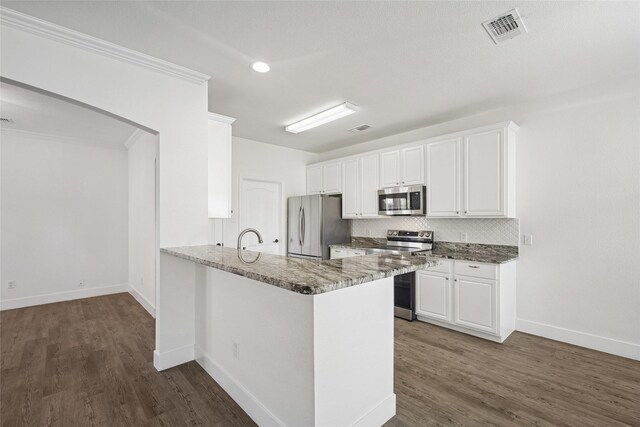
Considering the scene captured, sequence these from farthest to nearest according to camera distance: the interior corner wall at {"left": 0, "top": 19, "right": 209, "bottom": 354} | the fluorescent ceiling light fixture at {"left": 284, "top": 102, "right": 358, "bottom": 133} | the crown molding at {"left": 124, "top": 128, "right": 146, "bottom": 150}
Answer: the crown molding at {"left": 124, "top": 128, "right": 146, "bottom": 150}
the fluorescent ceiling light fixture at {"left": 284, "top": 102, "right": 358, "bottom": 133}
the interior corner wall at {"left": 0, "top": 19, "right": 209, "bottom": 354}

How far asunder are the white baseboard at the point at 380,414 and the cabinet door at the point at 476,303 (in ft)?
5.95

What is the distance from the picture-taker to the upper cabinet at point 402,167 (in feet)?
13.5

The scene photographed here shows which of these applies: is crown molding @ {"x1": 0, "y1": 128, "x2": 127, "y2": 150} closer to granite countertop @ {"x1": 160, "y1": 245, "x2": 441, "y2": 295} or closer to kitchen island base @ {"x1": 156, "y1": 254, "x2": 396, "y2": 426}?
kitchen island base @ {"x1": 156, "y1": 254, "x2": 396, "y2": 426}

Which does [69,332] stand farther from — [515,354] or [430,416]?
[515,354]

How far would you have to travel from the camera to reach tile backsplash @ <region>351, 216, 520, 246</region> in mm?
3616

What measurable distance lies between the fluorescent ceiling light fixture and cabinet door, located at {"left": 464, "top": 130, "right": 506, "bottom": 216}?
59.7 inches

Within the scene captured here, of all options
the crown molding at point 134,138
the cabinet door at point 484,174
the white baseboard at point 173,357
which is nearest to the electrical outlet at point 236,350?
the white baseboard at point 173,357

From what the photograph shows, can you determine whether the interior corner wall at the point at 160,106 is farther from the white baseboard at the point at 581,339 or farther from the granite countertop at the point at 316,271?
the white baseboard at the point at 581,339

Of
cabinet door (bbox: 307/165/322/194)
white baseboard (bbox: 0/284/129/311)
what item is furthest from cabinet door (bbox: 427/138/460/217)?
white baseboard (bbox: 0/284/129/311)

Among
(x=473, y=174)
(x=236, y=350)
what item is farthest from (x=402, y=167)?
(x=236, y=350)

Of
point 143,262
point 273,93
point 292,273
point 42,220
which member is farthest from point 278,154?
point 292,273

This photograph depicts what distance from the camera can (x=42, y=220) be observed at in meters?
4.61

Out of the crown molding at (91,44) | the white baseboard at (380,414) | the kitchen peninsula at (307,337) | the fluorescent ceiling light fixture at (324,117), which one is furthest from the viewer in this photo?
the fluorescent ceiling light fixture at (324,117)

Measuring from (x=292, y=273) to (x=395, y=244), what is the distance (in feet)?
10.9
